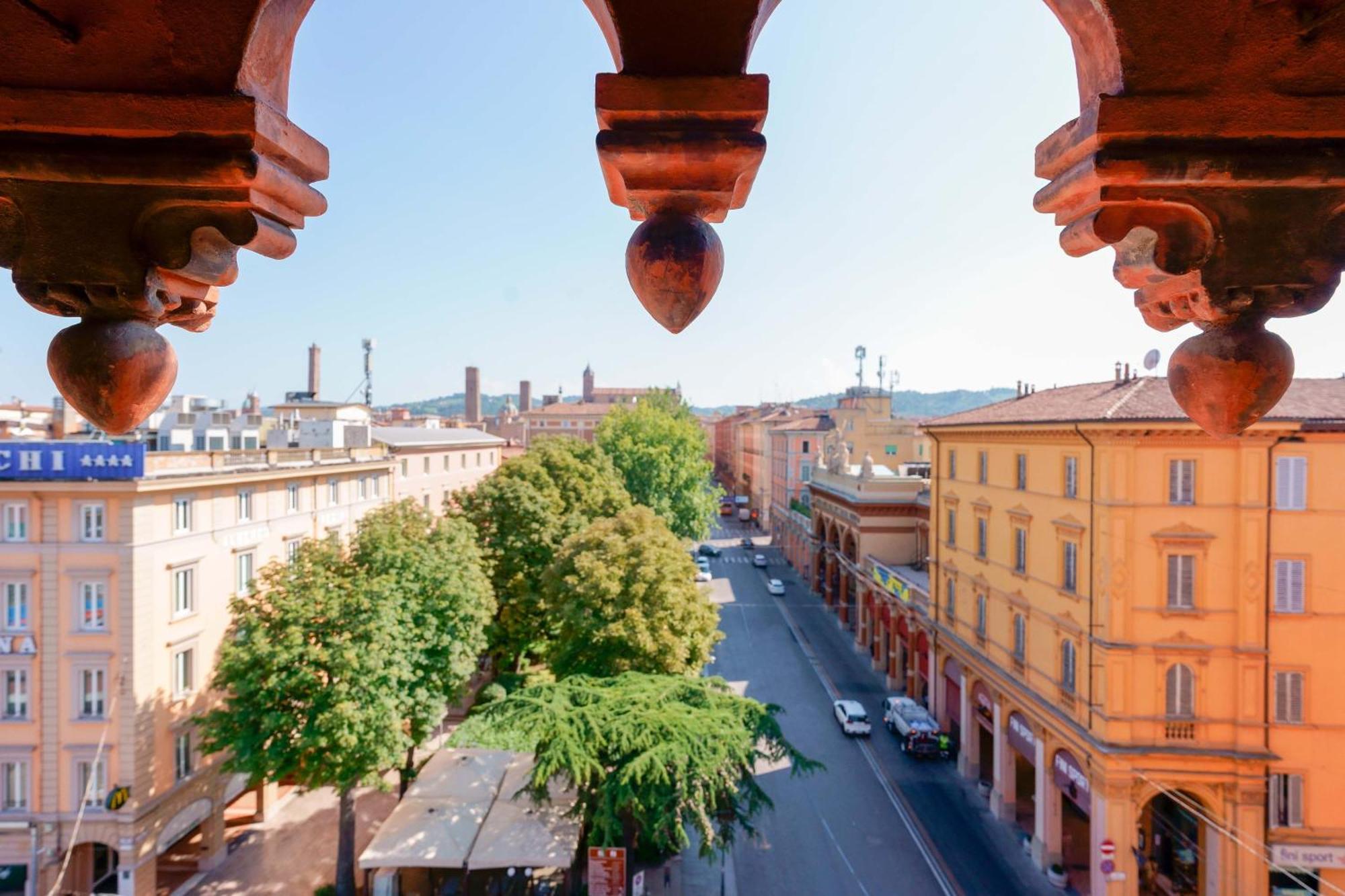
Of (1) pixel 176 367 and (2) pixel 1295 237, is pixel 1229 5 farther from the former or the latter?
(1) pixel 176 367

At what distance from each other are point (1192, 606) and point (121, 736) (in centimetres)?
2560

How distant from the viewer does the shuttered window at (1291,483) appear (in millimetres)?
15680

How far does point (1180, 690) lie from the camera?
16109 millimetres

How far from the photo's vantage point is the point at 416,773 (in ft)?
66.5

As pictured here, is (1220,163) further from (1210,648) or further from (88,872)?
(88,872)

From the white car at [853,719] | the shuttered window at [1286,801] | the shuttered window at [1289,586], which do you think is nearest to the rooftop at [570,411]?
the white car at [853,719]

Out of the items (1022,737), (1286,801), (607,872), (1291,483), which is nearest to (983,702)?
(1022,737)

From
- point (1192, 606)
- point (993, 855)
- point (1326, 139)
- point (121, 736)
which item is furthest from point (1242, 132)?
point (121, 736)

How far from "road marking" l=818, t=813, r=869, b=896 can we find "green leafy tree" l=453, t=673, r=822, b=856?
444cm

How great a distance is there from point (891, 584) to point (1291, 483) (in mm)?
16050

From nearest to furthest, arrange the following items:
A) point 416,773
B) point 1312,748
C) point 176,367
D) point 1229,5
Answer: point 1229,5 < point 176,367 < point 1312,748 < point 416,773

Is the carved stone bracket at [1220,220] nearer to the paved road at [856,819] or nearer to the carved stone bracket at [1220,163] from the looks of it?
the carved stone bracket at [1220,163]

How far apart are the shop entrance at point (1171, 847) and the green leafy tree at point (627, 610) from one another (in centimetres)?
1169

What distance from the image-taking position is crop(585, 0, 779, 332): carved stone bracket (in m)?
2.03
